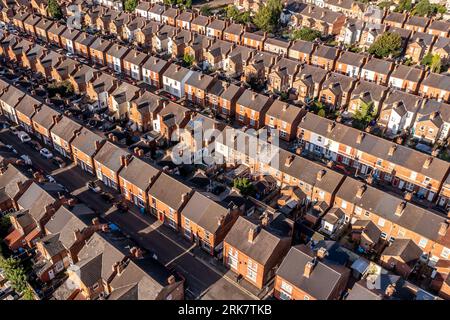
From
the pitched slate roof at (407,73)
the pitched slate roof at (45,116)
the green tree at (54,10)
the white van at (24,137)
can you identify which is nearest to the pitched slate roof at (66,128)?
the pitched slate roof at (45,116)

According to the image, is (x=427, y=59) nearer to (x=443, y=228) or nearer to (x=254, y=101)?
(x=254, y=101)

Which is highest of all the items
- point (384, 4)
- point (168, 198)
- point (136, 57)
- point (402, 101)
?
point (384, 4)

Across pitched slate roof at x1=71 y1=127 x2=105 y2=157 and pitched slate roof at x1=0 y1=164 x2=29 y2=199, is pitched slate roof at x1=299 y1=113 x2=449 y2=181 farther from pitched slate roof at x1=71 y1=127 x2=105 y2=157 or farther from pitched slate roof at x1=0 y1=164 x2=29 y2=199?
pitched slate roof at x1=0 y1=164 x2=29 y2=199

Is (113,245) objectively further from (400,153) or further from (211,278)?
(400,153)

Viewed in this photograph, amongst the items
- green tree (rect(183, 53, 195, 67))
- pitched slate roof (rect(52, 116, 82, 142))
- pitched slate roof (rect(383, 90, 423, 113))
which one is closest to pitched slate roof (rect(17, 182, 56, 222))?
pitched slate roof (rect(52, 116, 82, 142))

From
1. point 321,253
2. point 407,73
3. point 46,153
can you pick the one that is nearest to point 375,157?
point 321,253

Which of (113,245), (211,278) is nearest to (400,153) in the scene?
(211,278)
